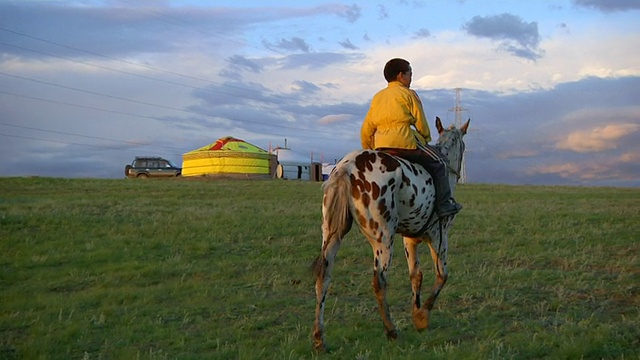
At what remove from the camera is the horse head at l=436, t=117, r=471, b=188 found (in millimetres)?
8242

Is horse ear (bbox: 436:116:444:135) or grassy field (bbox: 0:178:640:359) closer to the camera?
grassy field (bbox: 0:178:640:359)

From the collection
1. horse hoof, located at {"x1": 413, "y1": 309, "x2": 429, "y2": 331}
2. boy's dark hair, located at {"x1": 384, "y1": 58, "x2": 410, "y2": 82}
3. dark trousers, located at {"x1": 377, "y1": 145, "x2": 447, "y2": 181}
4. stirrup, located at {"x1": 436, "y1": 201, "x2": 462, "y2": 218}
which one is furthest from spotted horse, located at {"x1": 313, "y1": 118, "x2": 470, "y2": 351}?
boy's dark hair, located at {"x1": 384, "y1": 58, "x2": 410, "y2": 82}

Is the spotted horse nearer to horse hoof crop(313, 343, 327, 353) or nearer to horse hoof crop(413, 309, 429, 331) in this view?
horse hoof crop(313, 343, 327, 353)

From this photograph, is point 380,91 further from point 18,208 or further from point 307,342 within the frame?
point 18,208

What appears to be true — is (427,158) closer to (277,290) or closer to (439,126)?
(439,126)

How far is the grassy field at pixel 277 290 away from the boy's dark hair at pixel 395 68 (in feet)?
8.77

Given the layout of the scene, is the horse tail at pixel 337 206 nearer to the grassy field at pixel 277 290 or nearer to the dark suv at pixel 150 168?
the grassy field at pixel 277 290

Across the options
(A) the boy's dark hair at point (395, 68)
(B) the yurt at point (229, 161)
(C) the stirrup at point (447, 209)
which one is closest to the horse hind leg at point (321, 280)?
(C) the stirrup at point (447, 209)

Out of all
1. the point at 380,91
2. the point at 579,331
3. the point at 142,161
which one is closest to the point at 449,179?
the point at 380,91

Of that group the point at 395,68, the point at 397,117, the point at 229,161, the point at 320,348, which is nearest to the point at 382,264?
the point at 320,348

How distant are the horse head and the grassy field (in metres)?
1.72

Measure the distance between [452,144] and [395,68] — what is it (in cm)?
145

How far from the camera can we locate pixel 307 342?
6.73m

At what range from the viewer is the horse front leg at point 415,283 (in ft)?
24.0
